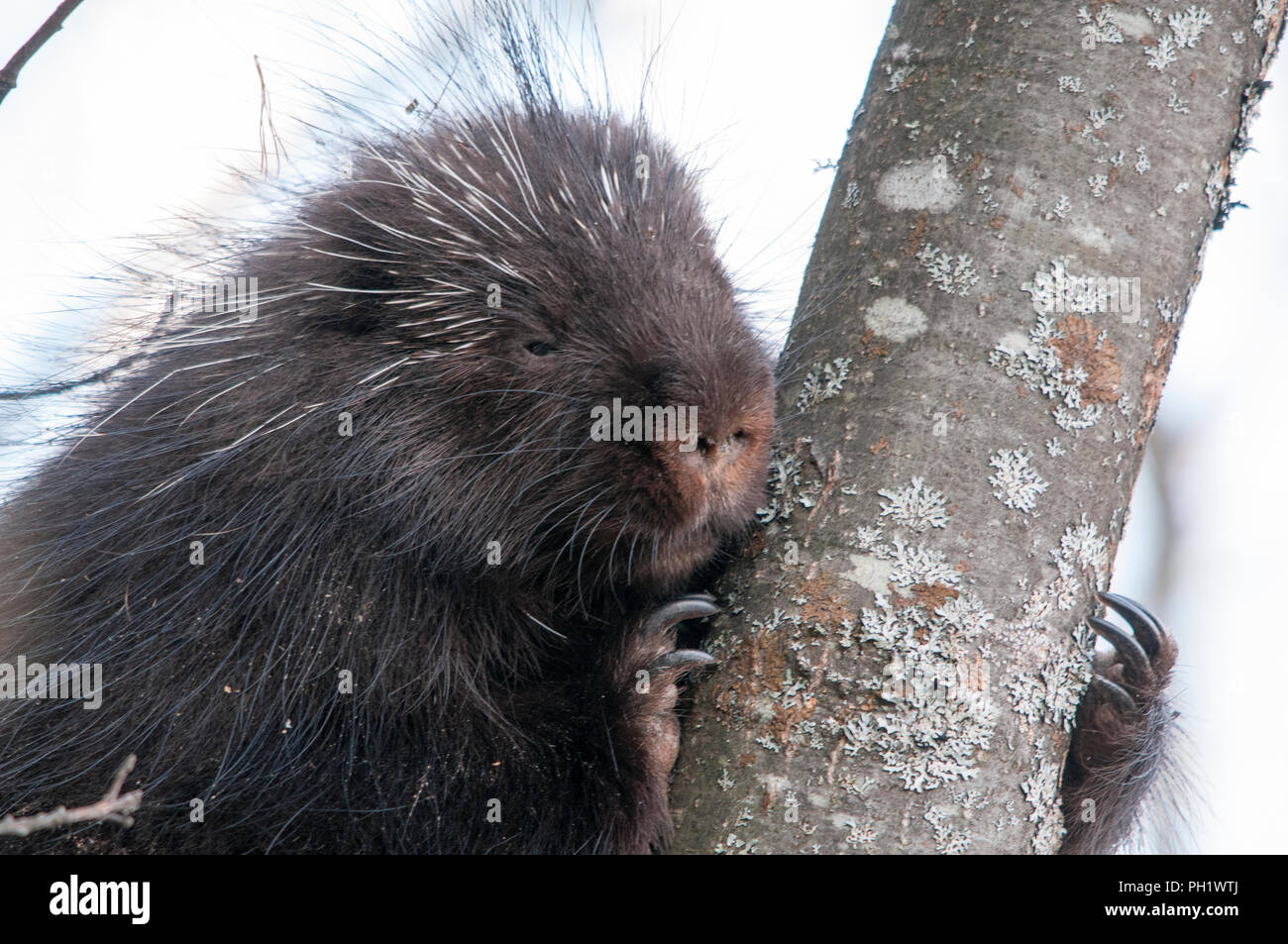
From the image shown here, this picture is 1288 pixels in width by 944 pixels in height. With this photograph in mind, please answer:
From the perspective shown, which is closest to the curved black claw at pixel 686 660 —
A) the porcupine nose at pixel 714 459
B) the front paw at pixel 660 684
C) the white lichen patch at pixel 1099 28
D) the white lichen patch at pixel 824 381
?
the front paw at pixel 660 684

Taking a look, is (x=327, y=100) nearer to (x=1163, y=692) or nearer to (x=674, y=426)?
(x=674, y=426)

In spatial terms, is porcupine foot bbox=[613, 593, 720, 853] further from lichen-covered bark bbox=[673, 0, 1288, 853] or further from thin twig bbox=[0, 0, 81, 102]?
thin twig bbox=[0, 0, 81, 102]

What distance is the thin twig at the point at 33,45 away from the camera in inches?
69.6

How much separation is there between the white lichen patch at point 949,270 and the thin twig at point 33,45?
64.7 inches

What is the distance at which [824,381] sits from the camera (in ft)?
6.95

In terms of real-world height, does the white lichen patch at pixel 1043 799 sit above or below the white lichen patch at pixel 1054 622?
below

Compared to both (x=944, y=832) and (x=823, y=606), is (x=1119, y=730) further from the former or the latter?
(x=823, y=606)

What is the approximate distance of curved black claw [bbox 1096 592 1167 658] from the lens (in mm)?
2422

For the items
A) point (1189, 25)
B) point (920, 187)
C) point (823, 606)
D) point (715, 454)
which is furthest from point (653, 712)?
point (1189, 25)

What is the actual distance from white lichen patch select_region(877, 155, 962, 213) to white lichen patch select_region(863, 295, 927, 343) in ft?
0.69

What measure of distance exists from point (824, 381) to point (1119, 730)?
114 centimetres

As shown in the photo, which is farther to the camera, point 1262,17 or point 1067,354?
point 1262,17

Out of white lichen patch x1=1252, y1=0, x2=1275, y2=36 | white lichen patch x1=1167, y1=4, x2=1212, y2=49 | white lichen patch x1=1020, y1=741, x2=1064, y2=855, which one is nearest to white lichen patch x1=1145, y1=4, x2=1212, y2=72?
white lichen patch x1=1167, y1=4, x2=1212, y2=49

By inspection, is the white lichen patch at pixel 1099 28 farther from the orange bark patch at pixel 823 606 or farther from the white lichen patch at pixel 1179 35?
the orange bark patch at pixel 823 606
